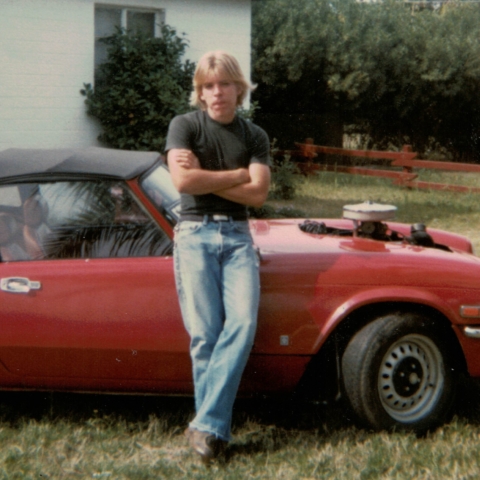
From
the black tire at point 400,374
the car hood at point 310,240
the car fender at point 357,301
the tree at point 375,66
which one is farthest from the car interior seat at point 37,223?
the tree at point 375,66

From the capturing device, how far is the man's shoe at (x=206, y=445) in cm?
370

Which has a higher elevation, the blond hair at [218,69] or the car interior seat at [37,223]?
the blond hair at [218,69]

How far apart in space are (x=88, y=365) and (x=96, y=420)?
17.2 inches

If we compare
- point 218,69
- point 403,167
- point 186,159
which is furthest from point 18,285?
point 403,167

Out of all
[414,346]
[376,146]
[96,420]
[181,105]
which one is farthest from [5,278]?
[376,146]

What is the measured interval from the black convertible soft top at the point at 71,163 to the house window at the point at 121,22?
7.83 m

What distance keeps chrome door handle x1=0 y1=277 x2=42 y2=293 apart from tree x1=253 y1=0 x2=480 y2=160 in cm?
1722

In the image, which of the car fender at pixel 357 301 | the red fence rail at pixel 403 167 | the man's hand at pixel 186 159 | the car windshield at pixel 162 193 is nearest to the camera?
the man's hand at pixel 186 159

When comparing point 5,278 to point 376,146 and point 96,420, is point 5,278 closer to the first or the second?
point 96,420

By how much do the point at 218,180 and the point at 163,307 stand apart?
63 centimetres

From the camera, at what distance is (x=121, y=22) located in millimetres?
12047

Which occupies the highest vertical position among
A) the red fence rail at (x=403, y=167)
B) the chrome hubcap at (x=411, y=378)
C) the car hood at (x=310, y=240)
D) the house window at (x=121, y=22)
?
the house window at (x=121, y=22)

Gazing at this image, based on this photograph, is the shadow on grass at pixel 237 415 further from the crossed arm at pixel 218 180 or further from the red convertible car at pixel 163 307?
the crossed arm at pixel 218 180

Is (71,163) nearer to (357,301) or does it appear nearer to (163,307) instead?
(163,307)
